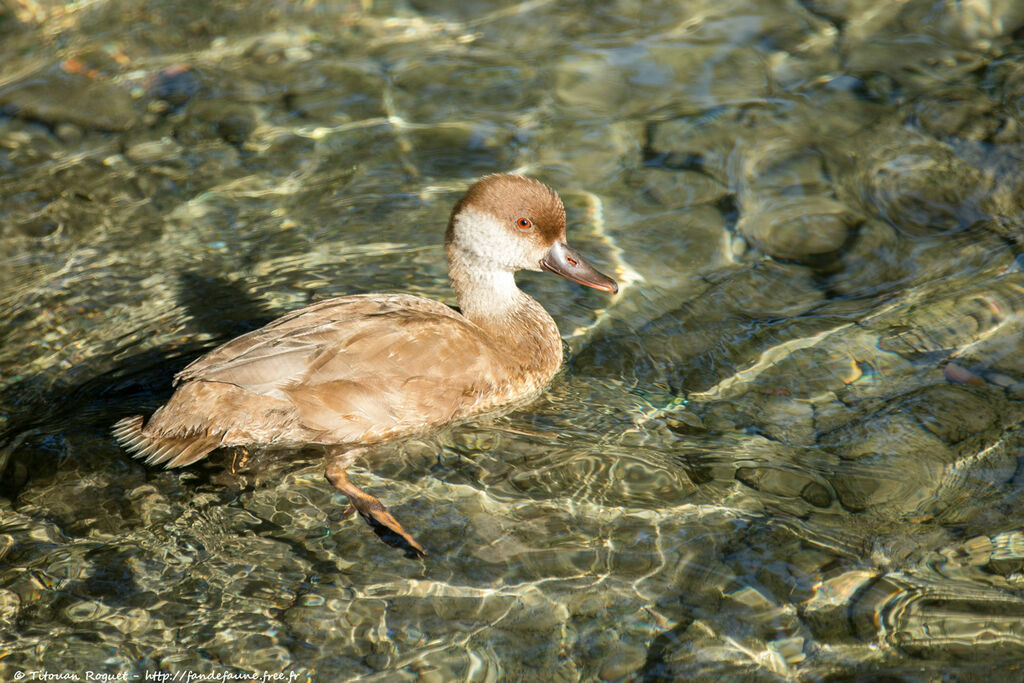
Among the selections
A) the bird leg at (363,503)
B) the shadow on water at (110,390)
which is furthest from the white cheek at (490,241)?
the bird leg at (363,503)

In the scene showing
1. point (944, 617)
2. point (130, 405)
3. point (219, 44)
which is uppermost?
point (219, 44)

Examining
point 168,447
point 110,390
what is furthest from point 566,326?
point 110,390

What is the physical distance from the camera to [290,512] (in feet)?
14.5

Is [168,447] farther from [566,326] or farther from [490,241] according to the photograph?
[566,326]

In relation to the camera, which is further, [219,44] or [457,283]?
[219,44]

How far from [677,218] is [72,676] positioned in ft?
14.1

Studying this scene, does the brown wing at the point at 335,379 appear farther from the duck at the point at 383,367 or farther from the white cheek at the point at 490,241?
the white cheek at the point at 490,241

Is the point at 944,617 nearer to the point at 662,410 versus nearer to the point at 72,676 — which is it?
the point at 662,410

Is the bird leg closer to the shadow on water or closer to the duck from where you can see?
the duck

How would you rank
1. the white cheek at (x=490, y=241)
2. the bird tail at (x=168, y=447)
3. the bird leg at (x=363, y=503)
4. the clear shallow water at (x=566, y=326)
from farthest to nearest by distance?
the white cheek at (x=490, y=241) → the bird tail at (x=168, y=447) → the bird leg at (x=363, y=503) → the clear shallow water at (x=566, y=326)

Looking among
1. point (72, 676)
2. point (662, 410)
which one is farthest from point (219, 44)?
point (72, 676)

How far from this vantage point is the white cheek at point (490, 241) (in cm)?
525

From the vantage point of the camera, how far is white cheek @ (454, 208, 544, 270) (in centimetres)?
525

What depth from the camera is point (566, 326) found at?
5.72 meters
